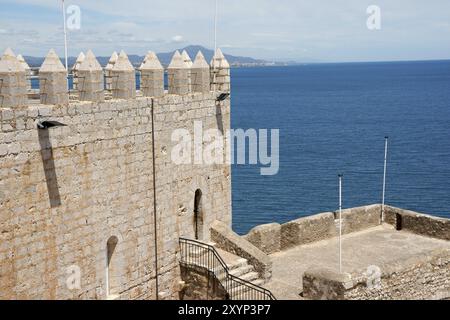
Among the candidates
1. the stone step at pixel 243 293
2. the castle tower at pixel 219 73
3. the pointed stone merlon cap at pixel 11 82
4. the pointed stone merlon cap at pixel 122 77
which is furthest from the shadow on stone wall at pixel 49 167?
the castle tower at pixel 219 73

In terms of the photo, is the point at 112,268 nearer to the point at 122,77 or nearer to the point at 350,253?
the point at 122,77

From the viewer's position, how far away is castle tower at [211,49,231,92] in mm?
18797

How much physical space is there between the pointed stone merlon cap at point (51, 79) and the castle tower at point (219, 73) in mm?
6680

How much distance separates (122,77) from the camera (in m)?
14.9

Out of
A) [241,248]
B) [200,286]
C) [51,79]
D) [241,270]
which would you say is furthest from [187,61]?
[200,286]

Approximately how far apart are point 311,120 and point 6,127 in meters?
82.7

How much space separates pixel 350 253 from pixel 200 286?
6.54 metres

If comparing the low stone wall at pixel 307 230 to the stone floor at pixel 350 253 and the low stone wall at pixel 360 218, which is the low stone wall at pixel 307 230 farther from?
the low stone wall at pixel 360 218

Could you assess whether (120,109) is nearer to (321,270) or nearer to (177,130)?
(177,130)

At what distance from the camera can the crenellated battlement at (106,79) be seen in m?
12.1
